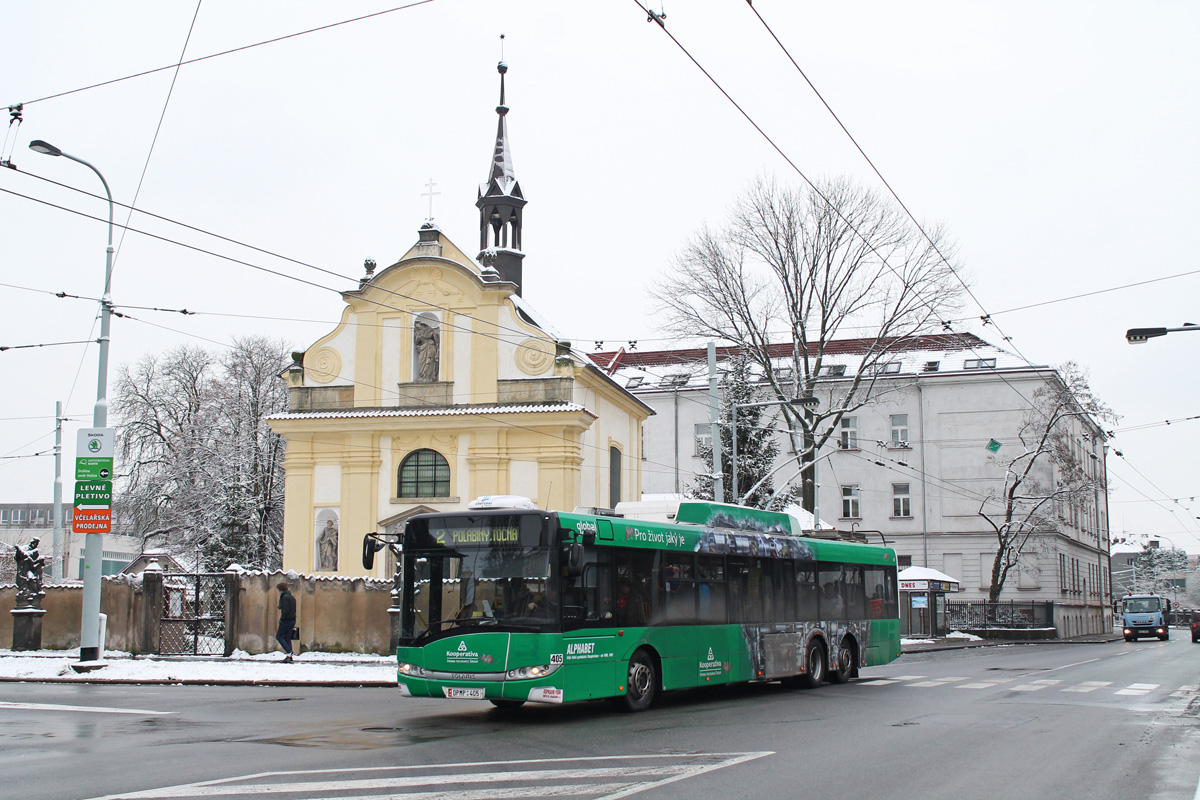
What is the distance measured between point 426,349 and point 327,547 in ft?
24.5

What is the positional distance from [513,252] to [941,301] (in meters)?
16.2

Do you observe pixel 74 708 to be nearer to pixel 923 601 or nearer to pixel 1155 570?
pixel 923 601

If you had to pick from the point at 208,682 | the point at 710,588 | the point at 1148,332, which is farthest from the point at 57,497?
the point at 1148,332

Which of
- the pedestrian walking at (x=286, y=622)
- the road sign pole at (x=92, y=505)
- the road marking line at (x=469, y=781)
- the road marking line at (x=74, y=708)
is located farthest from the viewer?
the pedestrian walking at (x=286, y=622)

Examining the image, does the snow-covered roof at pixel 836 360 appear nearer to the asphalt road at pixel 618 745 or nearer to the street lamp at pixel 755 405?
the street lamp at pixel 755 405

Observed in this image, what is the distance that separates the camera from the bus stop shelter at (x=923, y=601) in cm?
4375

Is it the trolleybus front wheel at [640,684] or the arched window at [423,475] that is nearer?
the trolleybus front wheel at [640,684]

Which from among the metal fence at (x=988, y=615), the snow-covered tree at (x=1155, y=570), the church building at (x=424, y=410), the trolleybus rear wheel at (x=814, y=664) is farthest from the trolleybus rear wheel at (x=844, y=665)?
the snow-covered tree at (x=1155, y=570)

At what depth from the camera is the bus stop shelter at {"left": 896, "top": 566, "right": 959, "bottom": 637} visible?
144 feet

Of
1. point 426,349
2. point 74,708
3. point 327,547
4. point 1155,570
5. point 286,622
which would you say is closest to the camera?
point 74,708

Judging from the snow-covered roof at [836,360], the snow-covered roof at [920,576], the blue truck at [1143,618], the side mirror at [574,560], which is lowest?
the blue truck at [1143,618]

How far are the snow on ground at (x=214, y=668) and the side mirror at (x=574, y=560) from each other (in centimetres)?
773

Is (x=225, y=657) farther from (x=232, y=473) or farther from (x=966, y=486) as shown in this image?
(x=966, y=486)

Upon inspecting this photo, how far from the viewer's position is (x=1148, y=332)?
63.1 ft
